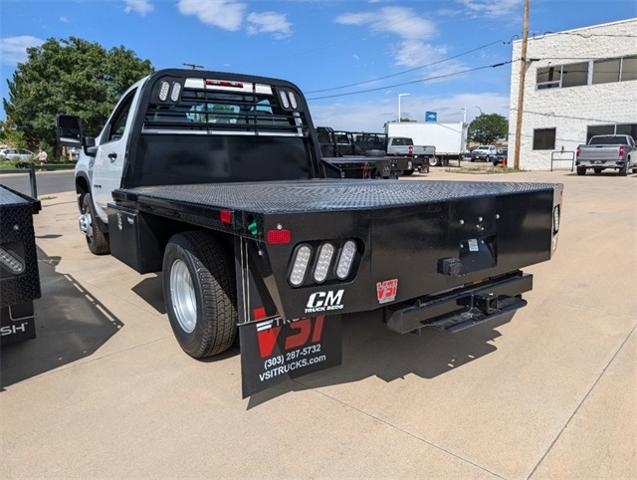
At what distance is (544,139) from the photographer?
29719 mm

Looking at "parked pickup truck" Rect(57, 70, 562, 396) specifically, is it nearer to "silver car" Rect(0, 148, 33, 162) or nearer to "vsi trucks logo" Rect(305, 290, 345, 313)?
"vsi trucks logo" Rect(305, 290, 345, 313)

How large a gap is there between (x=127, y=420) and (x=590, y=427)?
2.44 meters

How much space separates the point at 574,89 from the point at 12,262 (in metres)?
30.9

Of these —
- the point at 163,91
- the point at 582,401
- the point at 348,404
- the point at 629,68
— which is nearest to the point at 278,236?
the point at 348,404

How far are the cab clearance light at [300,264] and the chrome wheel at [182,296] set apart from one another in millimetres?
1323

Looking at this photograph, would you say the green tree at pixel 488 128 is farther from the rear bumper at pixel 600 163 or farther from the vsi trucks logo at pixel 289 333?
the vsi trucks logo at pixel 289 333

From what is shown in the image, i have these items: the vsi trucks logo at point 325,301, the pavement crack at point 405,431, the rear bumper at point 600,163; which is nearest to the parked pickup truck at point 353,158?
the pavement crack at point 405,431

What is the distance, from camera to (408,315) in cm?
279

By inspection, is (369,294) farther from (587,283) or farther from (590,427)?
(587,283)

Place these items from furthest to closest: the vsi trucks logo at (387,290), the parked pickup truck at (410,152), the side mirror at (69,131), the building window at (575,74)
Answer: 1. the building window at (575,74)
2. the parked pickup truck at (410,152)
3. the side mirror at (69,131)
4. the vsi trucks logo at (387,290)

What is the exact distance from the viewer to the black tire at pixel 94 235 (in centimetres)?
608

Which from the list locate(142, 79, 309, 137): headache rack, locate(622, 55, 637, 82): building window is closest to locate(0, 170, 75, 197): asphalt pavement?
locate(142, 79, 309, 137): headache rack

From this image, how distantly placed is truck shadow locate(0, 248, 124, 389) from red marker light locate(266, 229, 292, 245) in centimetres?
215

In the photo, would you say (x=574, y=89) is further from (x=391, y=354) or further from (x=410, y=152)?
(x=391, y=354)
